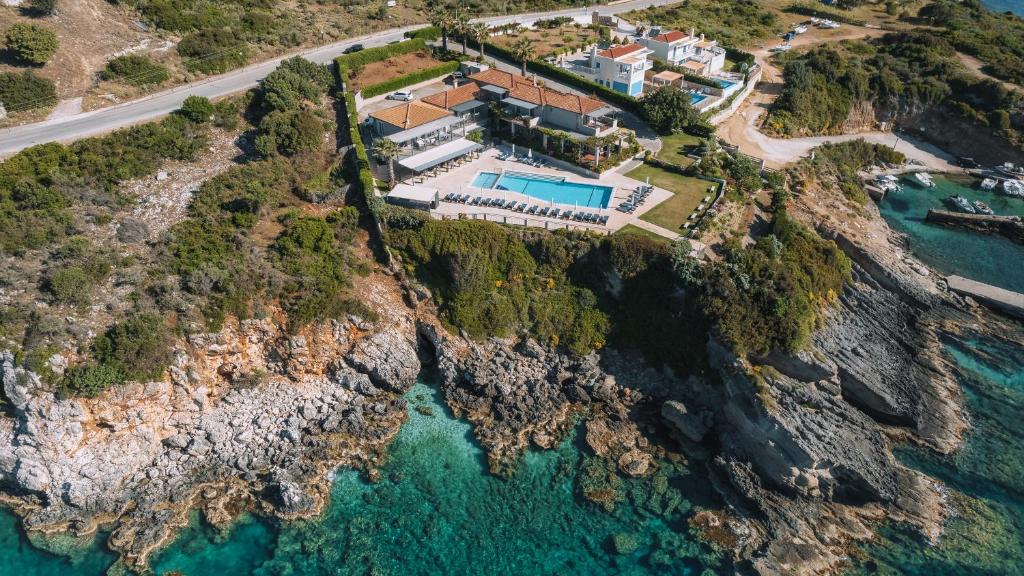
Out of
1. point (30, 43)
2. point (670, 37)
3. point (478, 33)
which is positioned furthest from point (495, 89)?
point (30, 43)

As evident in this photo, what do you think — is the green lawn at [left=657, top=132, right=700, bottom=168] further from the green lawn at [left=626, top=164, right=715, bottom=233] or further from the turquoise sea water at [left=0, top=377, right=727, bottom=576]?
the turquoise sea water at [left=0, top=377, right=727, bottom=576]

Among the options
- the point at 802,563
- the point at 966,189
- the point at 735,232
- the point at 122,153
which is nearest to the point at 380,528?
the point at 802,563

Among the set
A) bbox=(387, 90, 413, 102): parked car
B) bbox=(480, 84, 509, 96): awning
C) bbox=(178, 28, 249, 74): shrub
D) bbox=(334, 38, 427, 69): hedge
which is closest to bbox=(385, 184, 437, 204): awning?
bbox=(480, 84, 509, 96): awning

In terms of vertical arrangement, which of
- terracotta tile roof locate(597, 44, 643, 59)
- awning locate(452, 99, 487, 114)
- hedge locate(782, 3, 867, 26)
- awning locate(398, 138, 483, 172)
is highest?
hedge locate(782, 3, 867, 26)

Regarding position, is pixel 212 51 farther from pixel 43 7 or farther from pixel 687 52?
pixel 687 52

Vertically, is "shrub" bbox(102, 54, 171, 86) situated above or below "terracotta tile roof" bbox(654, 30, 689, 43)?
below
